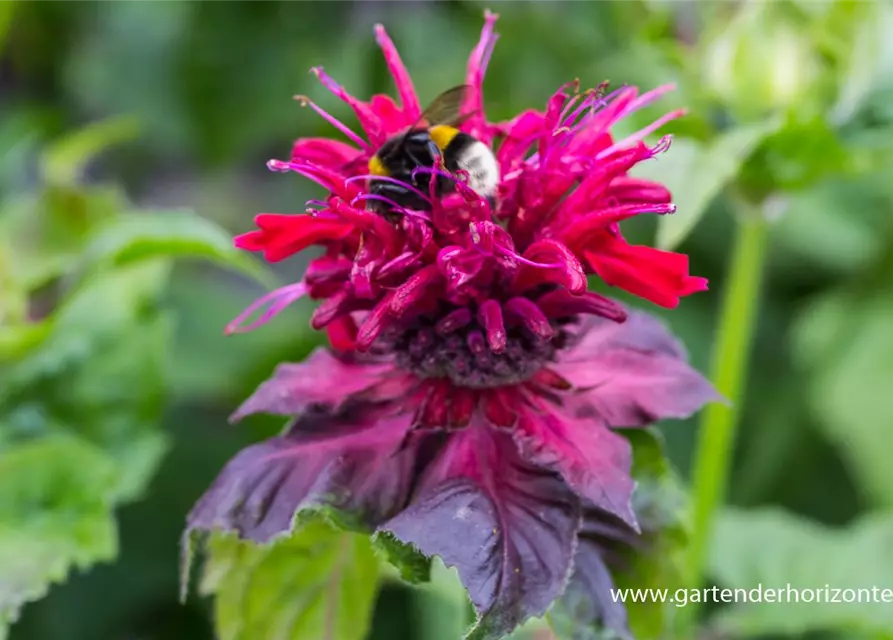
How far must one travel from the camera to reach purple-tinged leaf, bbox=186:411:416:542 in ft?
1.54

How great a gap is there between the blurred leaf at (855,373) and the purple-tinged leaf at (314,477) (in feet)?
2.16

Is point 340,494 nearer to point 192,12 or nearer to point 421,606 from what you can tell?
point 421,606

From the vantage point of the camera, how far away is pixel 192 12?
126 cm

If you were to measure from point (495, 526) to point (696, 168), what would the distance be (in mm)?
282

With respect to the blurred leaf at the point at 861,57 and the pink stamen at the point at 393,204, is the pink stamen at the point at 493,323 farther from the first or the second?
the blurred leaf at the point at 861,57

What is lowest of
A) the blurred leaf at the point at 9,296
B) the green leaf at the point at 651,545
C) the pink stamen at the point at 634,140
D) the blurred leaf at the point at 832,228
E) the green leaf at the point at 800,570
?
the green leaf at the point at 800,570

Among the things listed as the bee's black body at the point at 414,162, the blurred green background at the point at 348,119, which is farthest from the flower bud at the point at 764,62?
the bee's black body at the point at 414,162

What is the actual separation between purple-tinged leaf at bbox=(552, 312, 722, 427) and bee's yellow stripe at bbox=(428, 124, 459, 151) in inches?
5.5

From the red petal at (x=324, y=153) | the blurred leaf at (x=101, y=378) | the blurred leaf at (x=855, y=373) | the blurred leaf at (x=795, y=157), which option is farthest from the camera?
the blurred leaf at (x=855, y=373)

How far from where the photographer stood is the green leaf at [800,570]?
2.40ft

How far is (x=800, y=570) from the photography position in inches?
33.1

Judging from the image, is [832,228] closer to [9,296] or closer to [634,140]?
[634,140]

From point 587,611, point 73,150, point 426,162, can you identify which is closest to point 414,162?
point 426,162

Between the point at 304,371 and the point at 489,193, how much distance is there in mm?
147
